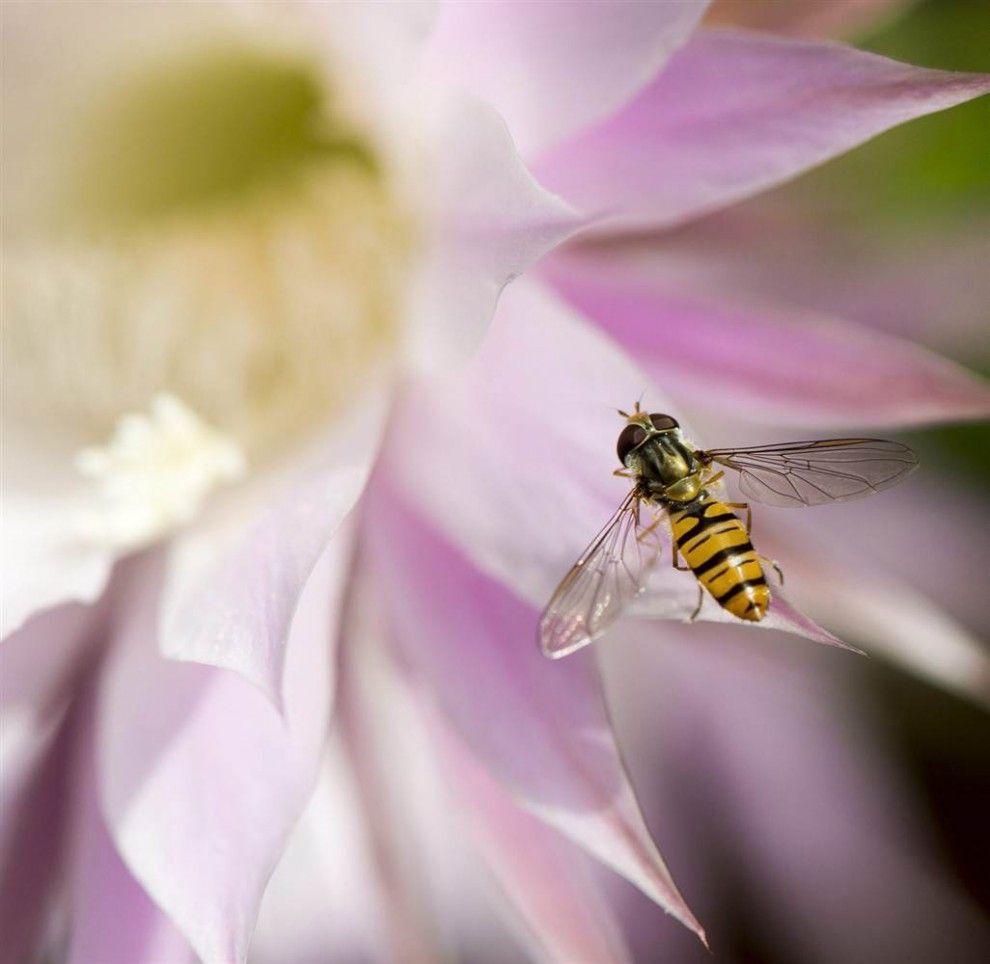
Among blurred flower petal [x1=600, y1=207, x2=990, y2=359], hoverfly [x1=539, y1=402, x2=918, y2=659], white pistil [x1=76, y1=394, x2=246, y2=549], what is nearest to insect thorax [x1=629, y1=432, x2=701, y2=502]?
hoverfly [x1=539, y1=402, x2=918, y2=659]

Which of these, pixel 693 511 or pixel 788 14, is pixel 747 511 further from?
pixel 788 14

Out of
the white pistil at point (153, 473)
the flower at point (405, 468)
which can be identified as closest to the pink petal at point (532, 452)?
the flower at point (405, 468)

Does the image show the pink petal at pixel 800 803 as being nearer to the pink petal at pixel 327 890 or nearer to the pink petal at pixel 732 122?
the pink petal at pixel 327 890

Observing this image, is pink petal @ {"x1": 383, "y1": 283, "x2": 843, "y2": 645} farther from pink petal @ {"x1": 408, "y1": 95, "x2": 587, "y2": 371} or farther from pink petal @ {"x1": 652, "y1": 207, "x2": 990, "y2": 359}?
pink petal @ {"x1": 652, "y1": 207, "x2": 990, "y2": 359}

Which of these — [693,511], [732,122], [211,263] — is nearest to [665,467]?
[693,511]

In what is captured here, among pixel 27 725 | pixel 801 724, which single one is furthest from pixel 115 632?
pixel 801 724

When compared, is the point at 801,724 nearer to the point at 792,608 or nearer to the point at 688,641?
the point at 688,641
